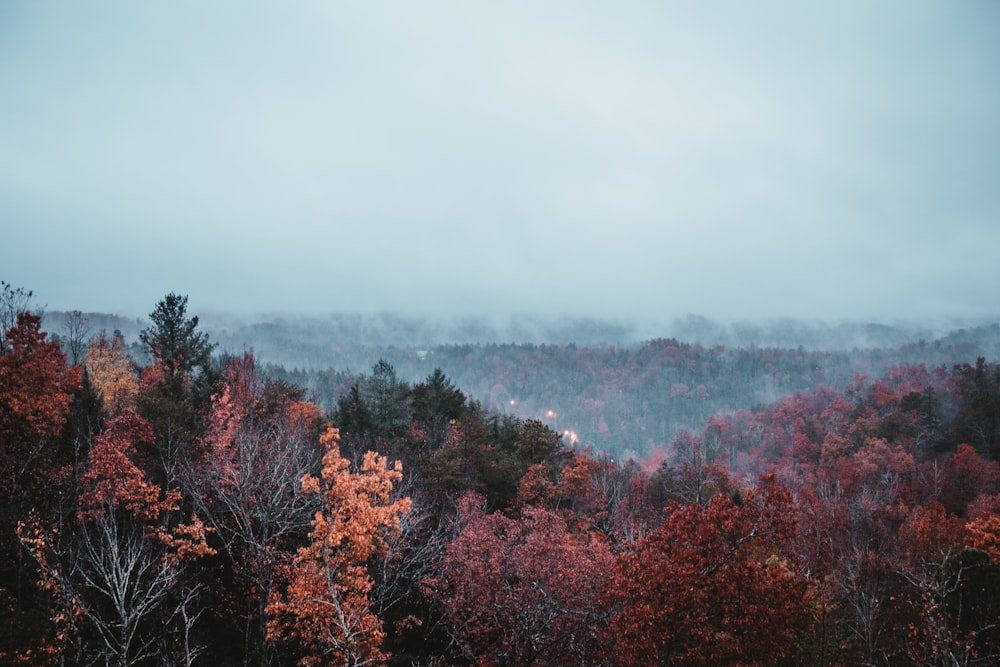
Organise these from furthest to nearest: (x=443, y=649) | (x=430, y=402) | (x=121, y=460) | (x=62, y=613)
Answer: (x=430, y=402) → (x=443, y=649) → (x=121, y=460) → (x=62, y=613)

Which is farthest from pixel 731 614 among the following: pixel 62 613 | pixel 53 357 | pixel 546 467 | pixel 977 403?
pixel 977 403

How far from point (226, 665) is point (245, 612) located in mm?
2714

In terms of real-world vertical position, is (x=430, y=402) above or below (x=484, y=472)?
above

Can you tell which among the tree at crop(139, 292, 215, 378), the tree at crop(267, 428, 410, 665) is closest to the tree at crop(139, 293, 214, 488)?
the tree at crop(139, 292, 215, 378)

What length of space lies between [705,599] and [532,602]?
650cm

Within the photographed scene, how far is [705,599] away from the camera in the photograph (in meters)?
17.0

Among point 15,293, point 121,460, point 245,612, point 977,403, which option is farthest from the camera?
point 977,403

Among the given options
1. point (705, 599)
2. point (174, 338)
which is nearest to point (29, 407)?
point (174, 338)

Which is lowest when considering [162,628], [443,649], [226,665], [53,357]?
[443,649]

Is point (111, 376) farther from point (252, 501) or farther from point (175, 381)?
point (252, 501)


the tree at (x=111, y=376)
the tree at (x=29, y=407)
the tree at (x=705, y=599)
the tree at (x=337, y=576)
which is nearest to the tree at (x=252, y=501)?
the tree at (x=337, y=576)

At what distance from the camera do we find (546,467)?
146 feet

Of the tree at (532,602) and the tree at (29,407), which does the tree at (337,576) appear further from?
the tree at (29,407)

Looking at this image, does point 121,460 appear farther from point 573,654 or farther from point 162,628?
point 573,654
